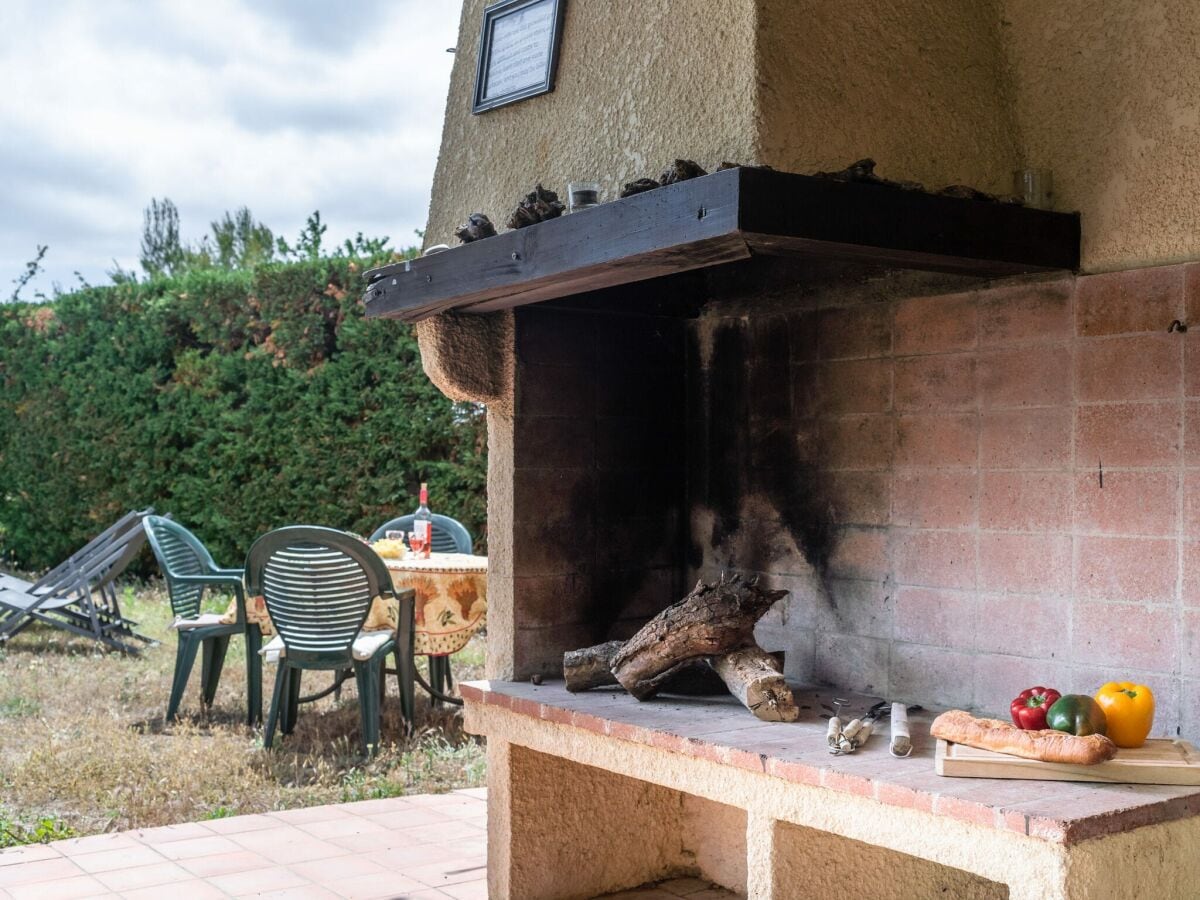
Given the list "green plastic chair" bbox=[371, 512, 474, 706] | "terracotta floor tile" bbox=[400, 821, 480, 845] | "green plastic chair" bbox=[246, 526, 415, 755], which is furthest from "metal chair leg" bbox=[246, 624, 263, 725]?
"terracotta floor tile" bbox=[400, 821, 480, 845]

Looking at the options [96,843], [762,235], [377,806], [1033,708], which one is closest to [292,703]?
[377,806]

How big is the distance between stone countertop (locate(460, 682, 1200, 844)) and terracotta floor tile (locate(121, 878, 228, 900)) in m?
1.05

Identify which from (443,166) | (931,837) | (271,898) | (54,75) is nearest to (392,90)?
(54,75)

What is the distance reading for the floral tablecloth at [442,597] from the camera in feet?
21.0

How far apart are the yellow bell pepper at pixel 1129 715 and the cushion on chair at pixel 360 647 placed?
4.06m

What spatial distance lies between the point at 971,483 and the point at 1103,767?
3.32 feet

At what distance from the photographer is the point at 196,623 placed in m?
6.79

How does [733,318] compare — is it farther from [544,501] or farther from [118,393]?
[118,393]

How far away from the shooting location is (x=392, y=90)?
59.6 ft

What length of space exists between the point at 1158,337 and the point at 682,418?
1.79 m

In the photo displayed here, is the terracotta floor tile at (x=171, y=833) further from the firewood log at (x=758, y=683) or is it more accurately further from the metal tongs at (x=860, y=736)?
the metal tongs at (x=860, y=736)

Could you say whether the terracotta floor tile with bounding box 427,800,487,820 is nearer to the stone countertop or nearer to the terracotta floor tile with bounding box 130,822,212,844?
the terracotta floor tile with bounding box 130,822,212,844

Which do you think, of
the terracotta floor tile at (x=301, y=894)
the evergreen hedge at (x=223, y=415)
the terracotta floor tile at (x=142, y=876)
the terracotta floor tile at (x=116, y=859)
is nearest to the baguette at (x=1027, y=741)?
the terracotta floor tile at (x=301, y=894)

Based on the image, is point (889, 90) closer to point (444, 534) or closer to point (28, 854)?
point (28, 854)
